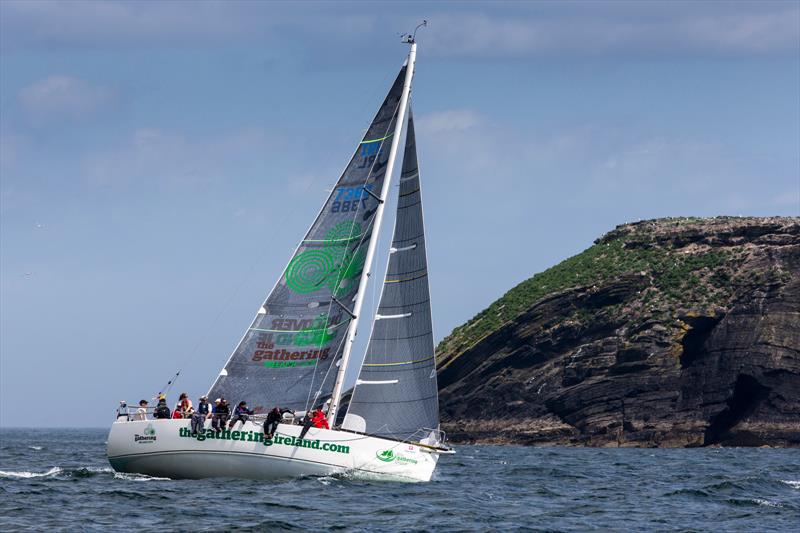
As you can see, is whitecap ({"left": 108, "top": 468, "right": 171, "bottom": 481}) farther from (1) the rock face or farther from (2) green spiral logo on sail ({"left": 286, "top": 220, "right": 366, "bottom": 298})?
(1) the rock face

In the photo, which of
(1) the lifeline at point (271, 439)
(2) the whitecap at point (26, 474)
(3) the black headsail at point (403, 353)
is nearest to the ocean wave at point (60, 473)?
(2) the whitecap at point (26, 474)

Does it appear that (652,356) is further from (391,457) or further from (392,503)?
(392,503)

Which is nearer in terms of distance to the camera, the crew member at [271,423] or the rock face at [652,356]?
the crew member at [271,423]

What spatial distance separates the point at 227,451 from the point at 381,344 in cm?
481

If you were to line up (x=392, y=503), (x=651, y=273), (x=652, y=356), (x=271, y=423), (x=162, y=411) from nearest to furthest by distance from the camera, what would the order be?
(x=392, y=503) < (x=271, y=423) < (x=162, y=411) < (x=652, y=356) < (x=651, y=273)

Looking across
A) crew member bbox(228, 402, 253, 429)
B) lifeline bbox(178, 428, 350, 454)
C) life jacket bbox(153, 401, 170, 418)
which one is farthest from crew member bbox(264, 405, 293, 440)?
life jacket bbox(153, 401, 170, 418)

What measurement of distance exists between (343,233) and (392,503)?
8.36 meters

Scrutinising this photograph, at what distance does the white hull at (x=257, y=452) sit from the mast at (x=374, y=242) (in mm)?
1100

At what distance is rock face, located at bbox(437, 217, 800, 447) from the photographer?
248 feet

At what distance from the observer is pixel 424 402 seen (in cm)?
2956

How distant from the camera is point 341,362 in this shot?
1183 inches

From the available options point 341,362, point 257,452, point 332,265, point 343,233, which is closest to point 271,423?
point 257,452

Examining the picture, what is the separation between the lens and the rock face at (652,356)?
75500 mm

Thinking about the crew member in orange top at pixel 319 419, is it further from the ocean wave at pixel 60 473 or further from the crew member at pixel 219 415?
the ocean wave at pixel 60 473
